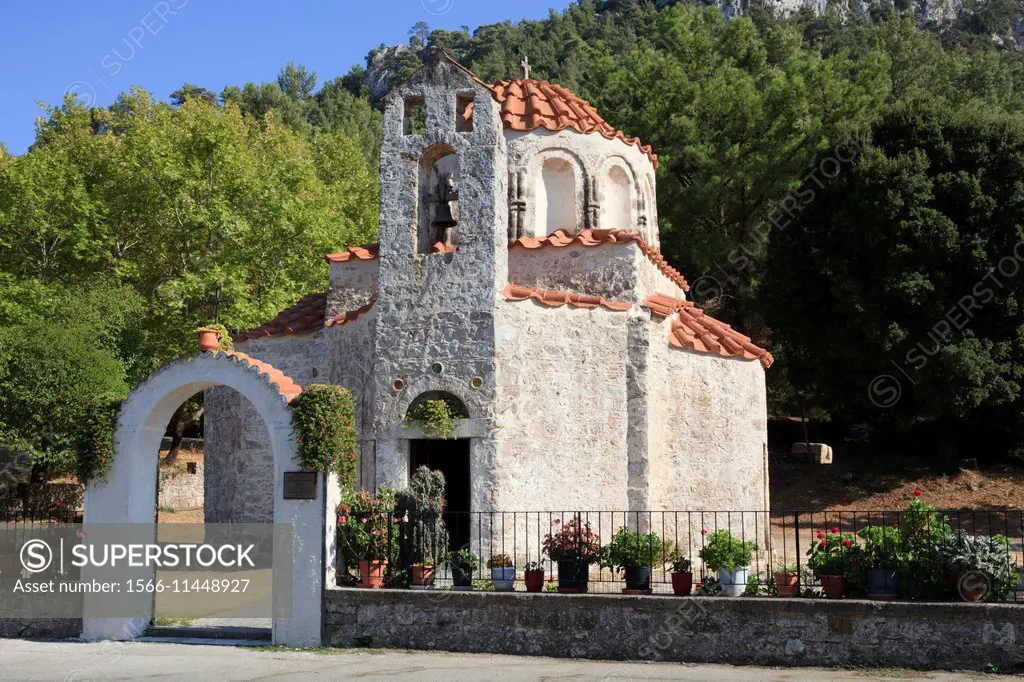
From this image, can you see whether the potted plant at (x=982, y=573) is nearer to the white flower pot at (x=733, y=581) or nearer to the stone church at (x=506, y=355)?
the white flower pot at (x=733, y=581)

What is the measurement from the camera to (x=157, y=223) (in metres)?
26.4

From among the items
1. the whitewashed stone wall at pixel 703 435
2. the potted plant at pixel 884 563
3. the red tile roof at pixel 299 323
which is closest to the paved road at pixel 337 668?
the potted plant at pixel 884 563

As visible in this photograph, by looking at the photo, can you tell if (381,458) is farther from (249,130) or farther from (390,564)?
(249,130)

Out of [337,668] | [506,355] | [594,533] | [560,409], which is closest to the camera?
[337,668]

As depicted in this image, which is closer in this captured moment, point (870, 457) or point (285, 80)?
point (870, 457)

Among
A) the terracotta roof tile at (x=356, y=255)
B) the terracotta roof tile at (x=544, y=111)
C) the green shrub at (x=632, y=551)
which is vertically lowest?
the green shrub at (x=632, y=551)

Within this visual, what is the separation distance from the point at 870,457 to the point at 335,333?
18682 millimetres

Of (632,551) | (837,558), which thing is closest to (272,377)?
(632,551)

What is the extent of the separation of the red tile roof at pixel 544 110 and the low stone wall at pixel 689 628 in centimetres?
1000

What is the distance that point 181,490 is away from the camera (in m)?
30.2

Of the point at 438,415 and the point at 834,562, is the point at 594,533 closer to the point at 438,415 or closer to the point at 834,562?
the point at 438,415

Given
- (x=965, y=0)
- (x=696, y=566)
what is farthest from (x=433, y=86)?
(x=965, y=0)

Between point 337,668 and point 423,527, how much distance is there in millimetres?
2480

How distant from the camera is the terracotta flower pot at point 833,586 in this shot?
1008 centimetres
